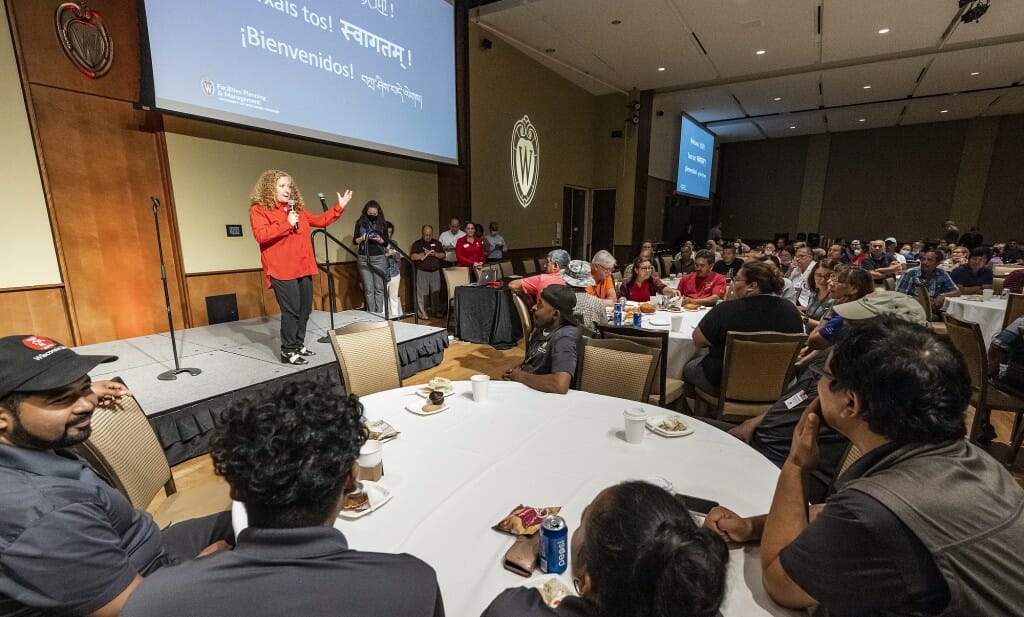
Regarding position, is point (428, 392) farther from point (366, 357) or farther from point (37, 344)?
point (37, 344)

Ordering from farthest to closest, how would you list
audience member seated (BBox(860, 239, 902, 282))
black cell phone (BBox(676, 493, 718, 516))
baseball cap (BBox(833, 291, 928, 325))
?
1. audience member seated (BBox(860, 239, 902, 282))
2. baseball cap (BBox(833, 291, 928, 325))
3. black cell phone (BBox(676, 493, 718, 516))

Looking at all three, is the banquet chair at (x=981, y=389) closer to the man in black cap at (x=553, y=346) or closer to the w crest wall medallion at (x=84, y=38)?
the man in black cap at (x=553, y=346)

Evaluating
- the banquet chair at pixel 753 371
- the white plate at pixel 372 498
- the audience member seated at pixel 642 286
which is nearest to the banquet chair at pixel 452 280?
the audience member seated at pixel 642 286

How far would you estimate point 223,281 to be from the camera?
4.57 metres

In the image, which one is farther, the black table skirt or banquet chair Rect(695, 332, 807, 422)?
the black table skirt

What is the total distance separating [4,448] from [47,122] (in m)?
4.01

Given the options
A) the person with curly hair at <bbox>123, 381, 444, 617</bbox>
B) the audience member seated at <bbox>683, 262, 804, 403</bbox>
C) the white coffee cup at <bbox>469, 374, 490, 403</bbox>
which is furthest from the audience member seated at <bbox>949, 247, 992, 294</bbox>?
the person with curly hair at <bbox>123, 381, 444, 617</bbox>

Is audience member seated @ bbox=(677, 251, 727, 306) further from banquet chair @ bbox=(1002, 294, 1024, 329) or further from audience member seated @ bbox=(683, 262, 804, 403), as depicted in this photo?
banquet chair @ bbox=(1002, 294, 1024, 329)

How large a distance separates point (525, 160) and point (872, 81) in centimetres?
664

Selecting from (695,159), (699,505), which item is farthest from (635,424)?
(695,159)

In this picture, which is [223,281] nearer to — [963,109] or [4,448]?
[4,448]

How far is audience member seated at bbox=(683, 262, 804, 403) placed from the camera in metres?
2.51

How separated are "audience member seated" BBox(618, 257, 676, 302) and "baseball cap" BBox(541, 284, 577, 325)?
2.42 metres

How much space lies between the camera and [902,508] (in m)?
0.72
